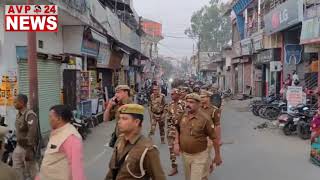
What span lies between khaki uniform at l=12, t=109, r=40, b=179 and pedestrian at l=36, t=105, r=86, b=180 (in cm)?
236

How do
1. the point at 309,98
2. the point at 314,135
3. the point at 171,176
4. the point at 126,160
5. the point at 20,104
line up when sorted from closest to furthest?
the point at 126,160
the point at 20,104
the point at 171,176
the point at 314,135
the point at 309,98

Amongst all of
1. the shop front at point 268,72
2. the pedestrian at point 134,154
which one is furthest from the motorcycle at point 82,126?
the shop front at point 268,72

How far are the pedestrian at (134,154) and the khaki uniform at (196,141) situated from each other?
275 cm

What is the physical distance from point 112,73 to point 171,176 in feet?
65.5

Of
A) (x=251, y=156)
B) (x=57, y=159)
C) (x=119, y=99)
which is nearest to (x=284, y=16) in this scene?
(x=251, y=156)

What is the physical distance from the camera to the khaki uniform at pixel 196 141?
22.4 feet

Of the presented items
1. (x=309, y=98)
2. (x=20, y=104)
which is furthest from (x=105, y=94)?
(x=20, y=104)

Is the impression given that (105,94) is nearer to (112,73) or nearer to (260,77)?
(112,73)

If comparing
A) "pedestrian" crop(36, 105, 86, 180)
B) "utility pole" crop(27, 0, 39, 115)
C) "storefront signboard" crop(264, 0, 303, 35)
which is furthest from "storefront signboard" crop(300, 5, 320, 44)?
"pedestrian" crop(36, 105, 86, 180)

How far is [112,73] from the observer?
29281 millimetres

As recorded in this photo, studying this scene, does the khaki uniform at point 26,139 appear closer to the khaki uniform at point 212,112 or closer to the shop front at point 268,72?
the khaki uniform at point 212,112

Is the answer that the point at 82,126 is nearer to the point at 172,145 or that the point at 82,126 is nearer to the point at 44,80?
the point at 44,80

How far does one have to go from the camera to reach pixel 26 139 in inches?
290

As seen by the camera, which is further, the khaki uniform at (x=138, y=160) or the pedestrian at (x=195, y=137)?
the pedestrian at (x=195, y=137)
